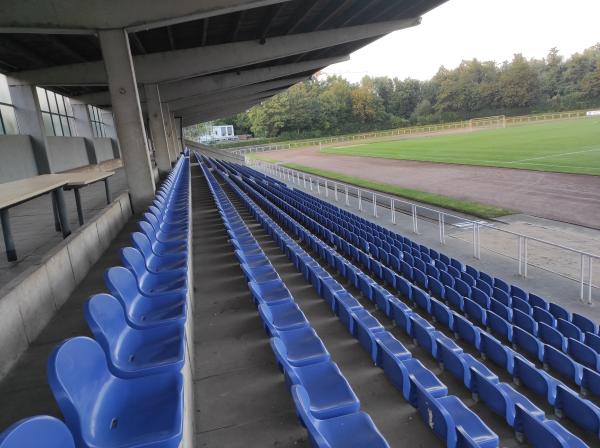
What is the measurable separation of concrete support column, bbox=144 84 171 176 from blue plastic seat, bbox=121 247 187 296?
1803 cm

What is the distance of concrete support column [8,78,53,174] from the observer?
1678cm

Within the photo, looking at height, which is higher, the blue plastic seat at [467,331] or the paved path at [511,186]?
the blue plastic seat at [467,331]

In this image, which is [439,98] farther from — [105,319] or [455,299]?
[105,319]

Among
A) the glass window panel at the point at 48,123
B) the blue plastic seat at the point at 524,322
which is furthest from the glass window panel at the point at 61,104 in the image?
the blue plastic seat at the point at 524,322

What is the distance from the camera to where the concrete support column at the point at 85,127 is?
85.6ft

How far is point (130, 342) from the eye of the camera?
11.5 feet

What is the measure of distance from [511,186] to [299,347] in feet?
66.9

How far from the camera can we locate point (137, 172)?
12133 millimetres

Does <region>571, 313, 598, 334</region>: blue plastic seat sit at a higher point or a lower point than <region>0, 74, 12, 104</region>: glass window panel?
lower

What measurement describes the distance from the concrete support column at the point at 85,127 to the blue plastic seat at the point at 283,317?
82.6 feet

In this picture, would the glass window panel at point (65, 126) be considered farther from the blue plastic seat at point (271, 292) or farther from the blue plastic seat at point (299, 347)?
the blue plastic seat at point (299, 347)

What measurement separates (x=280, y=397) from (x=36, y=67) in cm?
1862

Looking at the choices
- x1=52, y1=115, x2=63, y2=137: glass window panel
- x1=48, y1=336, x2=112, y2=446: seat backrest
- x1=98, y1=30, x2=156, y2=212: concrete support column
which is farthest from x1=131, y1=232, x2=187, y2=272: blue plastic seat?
x1=52, y1=115, x2=63, y2=137: glass window panel

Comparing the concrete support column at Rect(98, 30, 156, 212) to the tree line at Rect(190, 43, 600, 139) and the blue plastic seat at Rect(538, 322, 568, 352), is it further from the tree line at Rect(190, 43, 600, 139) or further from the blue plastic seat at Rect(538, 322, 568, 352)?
the tree line at Rect(190, 43, 600, 139)
